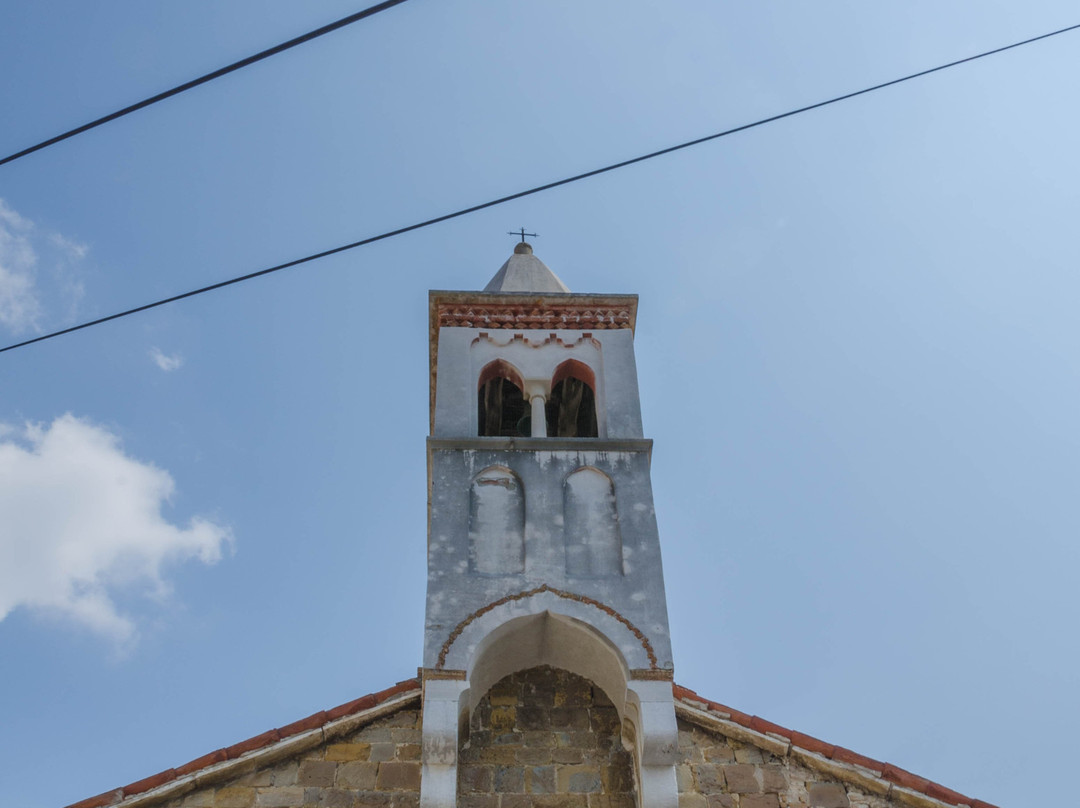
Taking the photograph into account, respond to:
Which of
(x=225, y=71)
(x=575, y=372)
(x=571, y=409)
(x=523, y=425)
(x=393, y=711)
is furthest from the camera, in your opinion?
(x=523, y=425)

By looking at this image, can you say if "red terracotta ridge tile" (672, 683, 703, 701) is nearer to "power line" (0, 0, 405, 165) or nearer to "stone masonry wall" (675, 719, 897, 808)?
"stone masonry wall" (675, 719, 897, 808)

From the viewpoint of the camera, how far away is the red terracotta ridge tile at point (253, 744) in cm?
916

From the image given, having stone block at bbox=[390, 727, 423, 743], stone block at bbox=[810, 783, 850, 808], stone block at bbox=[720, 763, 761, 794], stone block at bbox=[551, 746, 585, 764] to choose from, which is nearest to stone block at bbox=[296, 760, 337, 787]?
stone block at bbox=[390, 727, 423, 743]

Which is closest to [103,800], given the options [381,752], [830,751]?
[381,752]

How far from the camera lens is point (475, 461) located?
10.6m

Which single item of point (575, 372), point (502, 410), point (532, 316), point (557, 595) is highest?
point (532, 316)

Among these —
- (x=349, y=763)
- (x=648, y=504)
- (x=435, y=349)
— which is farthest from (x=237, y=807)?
(x=435, y=349)

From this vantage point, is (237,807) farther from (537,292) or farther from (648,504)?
(537,292)

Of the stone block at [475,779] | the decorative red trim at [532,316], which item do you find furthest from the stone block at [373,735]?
the decorative red trim at [532,316]

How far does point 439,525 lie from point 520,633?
1.20 metres

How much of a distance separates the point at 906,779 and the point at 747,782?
4.02ft

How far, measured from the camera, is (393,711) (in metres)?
9.57

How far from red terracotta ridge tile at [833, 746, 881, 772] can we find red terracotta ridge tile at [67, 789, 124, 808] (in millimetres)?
5549

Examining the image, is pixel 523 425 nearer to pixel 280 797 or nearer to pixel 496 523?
pixel 496 523
